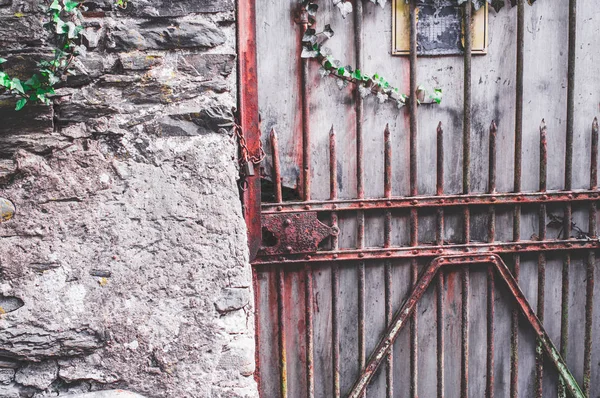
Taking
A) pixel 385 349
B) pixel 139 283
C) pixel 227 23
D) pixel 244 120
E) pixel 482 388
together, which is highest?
pixel 227 23

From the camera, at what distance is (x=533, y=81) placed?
2090 millimetres

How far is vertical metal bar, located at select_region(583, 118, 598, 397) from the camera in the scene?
209cm

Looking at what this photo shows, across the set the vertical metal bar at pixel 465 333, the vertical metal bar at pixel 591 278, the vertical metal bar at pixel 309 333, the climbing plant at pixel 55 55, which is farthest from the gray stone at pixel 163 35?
the vertical metal bar at pixel 591 278

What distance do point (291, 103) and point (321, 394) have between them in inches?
42.2

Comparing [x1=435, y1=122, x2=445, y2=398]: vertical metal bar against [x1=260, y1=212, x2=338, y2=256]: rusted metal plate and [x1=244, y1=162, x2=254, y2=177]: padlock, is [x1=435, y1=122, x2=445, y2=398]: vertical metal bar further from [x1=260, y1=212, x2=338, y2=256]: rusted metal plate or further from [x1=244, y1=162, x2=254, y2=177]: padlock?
[x1=244, y1=162, x2=254, y2=177]: padlock

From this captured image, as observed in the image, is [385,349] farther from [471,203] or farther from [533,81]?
[533,81]

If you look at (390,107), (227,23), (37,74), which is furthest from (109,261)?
(390,107)

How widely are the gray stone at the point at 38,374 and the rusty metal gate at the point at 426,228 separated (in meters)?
0.70

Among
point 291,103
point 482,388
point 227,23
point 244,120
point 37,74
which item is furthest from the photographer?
point 482,388

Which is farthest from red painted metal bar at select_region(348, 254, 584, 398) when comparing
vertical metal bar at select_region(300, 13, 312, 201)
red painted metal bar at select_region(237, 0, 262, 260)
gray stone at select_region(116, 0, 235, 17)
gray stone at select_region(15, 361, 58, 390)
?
gray stone at select_region(116, 0, 235, 17)

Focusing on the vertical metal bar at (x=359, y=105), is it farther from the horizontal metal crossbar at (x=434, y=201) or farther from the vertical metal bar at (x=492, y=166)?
the vertical metal bar at (x=492, y=166)

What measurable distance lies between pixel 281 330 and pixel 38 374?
0.79 metres

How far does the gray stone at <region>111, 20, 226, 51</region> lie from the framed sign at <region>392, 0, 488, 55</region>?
742mm

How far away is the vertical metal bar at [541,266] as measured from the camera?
6.77 feet
